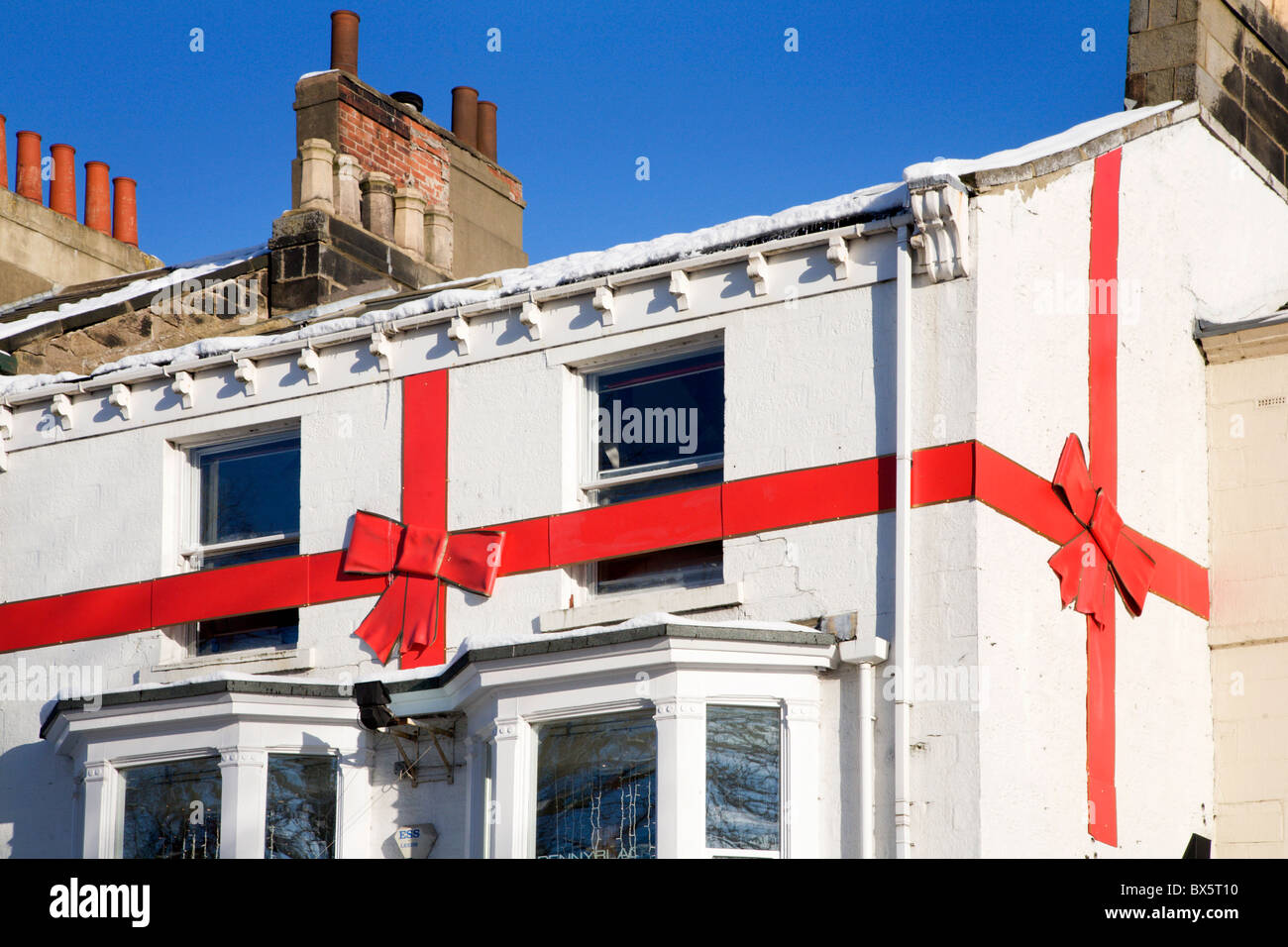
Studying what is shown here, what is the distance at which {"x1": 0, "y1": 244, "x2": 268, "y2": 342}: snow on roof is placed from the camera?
23.7 meters

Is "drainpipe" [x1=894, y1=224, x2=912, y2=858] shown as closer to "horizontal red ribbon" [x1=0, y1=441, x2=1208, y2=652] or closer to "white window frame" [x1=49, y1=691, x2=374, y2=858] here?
"horizontal red ribbon" [x1=0, y1=441, x2=1208, y2=652]

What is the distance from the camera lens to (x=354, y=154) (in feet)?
81.0

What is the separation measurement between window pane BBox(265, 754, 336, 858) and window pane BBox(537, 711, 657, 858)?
2397mm

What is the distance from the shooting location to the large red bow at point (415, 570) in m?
17.1

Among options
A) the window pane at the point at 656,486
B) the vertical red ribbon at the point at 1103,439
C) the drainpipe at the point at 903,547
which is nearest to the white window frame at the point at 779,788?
the drainpipe at the point at 903,547

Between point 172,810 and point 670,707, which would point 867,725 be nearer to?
point 670,707

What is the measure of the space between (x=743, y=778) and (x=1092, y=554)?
3771mm

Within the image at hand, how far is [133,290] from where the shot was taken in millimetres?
25031

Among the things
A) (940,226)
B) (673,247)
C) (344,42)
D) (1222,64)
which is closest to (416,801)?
(673,247)

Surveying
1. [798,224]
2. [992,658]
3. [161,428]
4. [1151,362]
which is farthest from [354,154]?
[992,658]

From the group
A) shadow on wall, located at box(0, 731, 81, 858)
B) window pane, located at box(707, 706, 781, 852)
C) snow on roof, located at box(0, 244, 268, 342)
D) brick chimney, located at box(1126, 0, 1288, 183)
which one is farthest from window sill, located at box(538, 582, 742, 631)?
snow on roof, located at box(0, 244, 268, 342)

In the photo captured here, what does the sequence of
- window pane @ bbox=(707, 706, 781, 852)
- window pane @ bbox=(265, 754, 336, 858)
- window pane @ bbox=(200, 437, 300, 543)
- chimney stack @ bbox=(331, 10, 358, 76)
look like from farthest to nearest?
1. chimney stack @ bbox=(331, 10, 358, 76)
2. window pane @ bbox=(200, 437, 300, 543)
3. window pane @ bbox=(265, 754, 336, 858)
4. window pane @ bbox=(707, 706, 781, 852)

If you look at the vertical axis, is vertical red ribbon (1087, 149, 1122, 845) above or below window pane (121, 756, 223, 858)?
above
